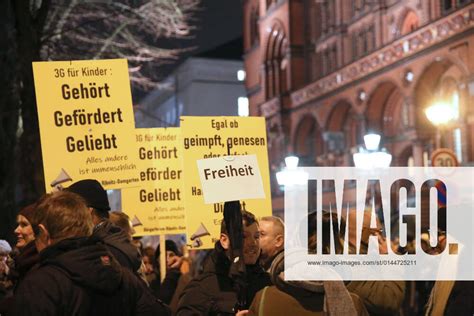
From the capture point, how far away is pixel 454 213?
534cm

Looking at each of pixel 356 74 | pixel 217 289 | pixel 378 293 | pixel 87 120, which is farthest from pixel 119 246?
pixel 356 74

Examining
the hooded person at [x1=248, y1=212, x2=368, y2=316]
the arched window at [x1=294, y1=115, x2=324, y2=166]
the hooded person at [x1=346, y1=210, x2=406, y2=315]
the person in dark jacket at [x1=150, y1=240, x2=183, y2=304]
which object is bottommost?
the person in dark jacket at [x1=150, y1=240, x2=183, y2=304]

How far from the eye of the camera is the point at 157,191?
29.4ft

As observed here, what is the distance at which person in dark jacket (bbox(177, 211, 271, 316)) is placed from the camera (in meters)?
5.29

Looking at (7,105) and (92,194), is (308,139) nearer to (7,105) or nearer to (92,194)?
(7,105)

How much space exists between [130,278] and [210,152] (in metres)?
3.24

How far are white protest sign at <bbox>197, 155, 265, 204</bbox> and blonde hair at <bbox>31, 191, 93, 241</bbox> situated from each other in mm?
1325

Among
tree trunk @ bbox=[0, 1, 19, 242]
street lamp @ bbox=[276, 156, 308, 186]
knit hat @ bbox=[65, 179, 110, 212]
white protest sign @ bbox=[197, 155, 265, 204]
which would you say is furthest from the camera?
tree trunk @ bbox=[0, 1, 19, 242]

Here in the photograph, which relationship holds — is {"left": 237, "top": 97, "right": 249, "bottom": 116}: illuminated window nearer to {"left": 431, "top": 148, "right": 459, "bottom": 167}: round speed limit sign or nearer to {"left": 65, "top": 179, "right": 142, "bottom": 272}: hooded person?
{"left": 431, "top": 148, "right": 459, "bottom": 167}: round speed limit sign

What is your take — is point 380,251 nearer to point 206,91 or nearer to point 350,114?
point 350,114

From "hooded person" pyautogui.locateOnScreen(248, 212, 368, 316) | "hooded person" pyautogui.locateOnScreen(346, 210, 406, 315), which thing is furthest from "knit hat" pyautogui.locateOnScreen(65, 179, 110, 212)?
"hooded person" pyautogui.locateOnScreen(346, 210, 406, 315)

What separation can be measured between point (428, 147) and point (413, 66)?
3.48m

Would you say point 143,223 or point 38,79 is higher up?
point 38,79


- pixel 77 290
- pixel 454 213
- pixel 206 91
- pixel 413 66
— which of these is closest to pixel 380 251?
pixel 454 213
